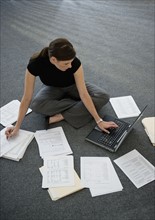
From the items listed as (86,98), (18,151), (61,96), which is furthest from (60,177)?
(61,96)

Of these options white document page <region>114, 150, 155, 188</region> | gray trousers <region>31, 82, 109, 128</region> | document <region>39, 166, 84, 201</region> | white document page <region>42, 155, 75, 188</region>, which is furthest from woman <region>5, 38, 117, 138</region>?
document <region>39, 166, 84, 201</region>

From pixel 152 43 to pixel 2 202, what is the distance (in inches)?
96.9

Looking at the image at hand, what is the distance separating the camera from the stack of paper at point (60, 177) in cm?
165

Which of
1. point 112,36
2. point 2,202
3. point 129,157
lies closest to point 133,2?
point 112,36

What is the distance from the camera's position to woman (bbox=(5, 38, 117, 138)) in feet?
5.98

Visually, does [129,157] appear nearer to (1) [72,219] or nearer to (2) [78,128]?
(2) [78,128]

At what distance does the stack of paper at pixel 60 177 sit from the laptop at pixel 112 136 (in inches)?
9.5

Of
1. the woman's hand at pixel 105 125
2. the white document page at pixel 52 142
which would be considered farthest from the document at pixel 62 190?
the woman's hand at pixel 105 125

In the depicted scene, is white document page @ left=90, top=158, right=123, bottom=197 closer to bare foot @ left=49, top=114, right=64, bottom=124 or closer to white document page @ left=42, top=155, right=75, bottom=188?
white document page @ left=42, top=155, right=75, bottom=188

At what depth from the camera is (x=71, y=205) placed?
5.24 feet

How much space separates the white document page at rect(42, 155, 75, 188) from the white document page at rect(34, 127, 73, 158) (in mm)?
55

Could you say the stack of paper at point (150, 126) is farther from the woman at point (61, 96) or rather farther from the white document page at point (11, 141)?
the white document page at point (11, 141)

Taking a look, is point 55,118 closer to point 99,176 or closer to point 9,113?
point 9,113

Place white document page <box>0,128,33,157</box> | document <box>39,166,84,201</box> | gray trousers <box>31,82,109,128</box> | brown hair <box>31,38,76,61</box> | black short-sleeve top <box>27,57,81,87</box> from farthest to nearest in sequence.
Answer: gray trousers <box>31,82,109,128</box>, white document page <box>0,128,33,157</box>, black short-sleeve top <box>27,57,81,87</box>, document <box>39,166,84,201</box>, brown hair <box>31,38,76,61</box>
